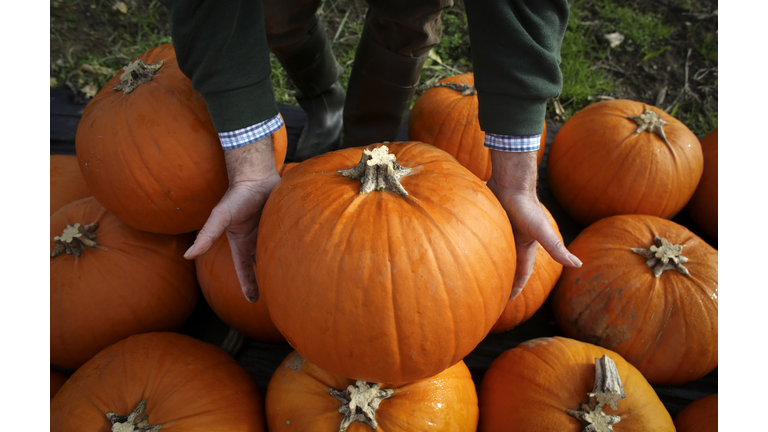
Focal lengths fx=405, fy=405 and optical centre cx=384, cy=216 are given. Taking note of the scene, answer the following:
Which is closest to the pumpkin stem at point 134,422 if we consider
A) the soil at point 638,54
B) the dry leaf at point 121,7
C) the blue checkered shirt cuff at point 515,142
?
the blue checkered shirt cuff at point 515,142

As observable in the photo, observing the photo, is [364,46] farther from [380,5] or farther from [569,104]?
[569,104]

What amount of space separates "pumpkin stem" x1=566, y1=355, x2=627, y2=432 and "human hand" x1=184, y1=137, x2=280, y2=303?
48.4 inches

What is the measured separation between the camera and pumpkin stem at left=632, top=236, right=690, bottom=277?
1.72 m

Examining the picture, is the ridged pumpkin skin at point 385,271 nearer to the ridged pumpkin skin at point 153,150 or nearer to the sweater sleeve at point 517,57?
the sweater sleeve at point 517,57

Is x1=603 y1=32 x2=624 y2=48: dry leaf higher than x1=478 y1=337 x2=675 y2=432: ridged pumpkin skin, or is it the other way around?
x1=603 y1=32 x2=624 y2=48: dry leaf

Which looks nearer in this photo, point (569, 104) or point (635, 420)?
point (635, 420)

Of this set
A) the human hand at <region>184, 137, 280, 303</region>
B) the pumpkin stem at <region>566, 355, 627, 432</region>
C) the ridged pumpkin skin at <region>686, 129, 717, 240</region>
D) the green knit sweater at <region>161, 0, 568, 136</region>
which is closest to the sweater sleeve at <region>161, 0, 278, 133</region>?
the green knit sweater at <region>161, 0, 568, 136</region>

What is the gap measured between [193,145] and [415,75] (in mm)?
1344

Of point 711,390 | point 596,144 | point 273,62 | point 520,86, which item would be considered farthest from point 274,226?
point 273,62

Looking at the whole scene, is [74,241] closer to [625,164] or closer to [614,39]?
[625,164]

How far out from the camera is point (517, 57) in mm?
1287

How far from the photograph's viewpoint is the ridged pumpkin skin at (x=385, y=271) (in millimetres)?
1037

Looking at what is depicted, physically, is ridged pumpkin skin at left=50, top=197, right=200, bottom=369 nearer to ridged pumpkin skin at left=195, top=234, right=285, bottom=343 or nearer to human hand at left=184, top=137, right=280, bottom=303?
ridged pumpkin skin at left=195, top=234, right=285, bottom=343

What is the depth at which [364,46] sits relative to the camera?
2.33 m
